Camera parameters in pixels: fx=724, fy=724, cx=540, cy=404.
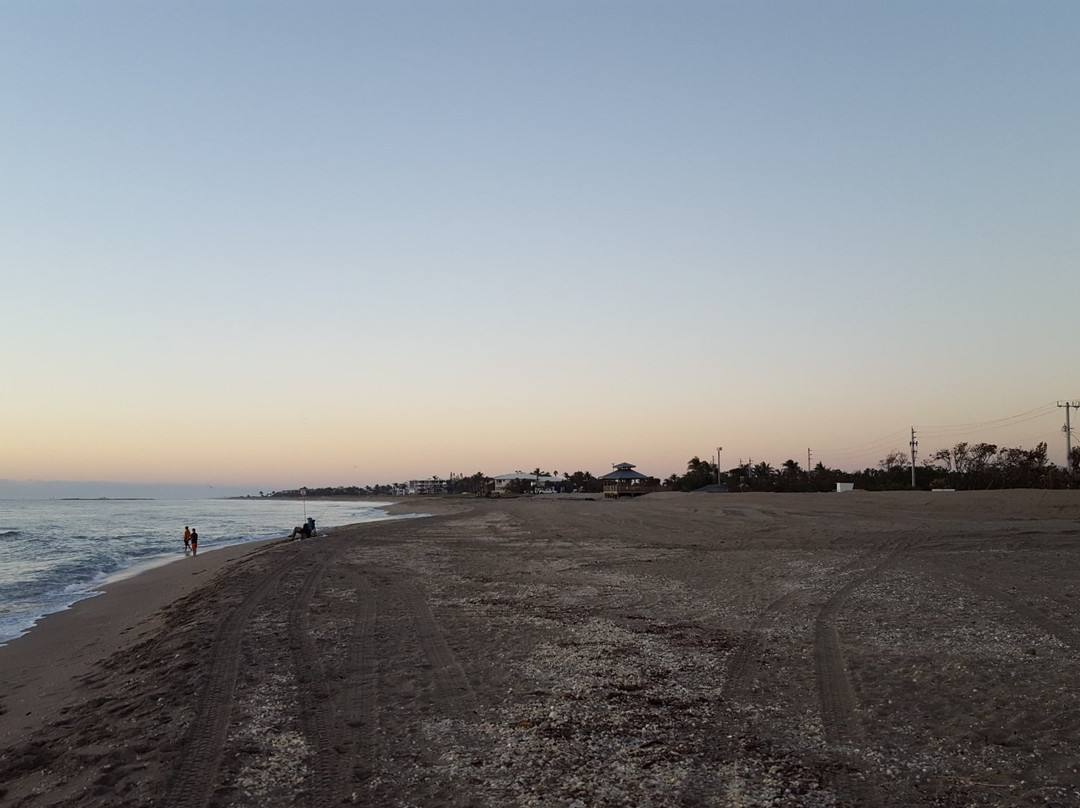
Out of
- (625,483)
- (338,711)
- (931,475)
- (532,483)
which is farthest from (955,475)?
(532,483)

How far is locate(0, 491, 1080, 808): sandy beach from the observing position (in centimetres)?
481

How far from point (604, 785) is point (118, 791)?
3280 mm

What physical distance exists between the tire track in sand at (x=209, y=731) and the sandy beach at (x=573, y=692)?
0.08ft

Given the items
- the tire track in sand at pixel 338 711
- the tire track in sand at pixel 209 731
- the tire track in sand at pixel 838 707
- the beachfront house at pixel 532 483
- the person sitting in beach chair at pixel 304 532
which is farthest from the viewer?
the beachfront house at pixel 532 483

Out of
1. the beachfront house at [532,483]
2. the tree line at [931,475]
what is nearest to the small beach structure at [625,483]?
the tree line at [931,475]

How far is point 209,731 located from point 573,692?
3.13 m

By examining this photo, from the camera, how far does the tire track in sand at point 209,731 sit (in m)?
4.80

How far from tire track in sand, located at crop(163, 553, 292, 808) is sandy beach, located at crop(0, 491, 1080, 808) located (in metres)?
0.03

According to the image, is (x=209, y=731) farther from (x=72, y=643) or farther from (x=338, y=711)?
(x=72, y=643)

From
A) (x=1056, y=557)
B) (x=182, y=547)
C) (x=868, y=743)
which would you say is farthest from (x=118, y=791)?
(x=182, y=547)

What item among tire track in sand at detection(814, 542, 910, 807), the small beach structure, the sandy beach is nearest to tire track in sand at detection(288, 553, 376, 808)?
the sandy beach

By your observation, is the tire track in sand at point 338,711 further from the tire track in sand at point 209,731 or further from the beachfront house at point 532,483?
the beachfront house at point 532,483

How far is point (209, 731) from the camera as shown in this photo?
19.5 ft

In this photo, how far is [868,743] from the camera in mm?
5316
